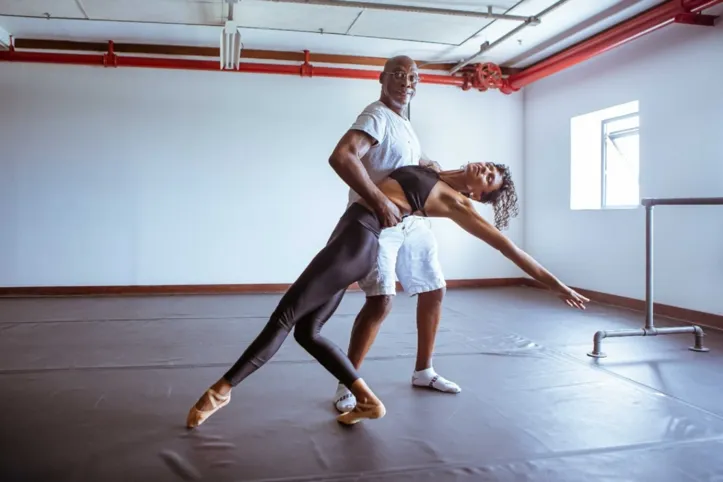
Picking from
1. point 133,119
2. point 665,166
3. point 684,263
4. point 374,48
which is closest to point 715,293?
point 684,263

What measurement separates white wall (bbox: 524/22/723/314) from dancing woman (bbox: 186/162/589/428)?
3246 millimetres

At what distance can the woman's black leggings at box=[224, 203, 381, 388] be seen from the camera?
2.31 metres

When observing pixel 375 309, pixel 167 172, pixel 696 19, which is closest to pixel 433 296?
pixel 375 309

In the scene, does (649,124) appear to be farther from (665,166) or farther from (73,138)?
(73,138)

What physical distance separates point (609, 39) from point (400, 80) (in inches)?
147

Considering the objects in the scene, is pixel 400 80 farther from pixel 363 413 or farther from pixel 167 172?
pixel 167 172

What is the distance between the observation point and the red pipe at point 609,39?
4.80 meters

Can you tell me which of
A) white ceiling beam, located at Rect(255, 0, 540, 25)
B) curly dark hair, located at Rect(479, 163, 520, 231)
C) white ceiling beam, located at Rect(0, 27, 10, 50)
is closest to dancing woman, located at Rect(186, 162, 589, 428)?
Answer: curly dark hair, located at Rect(479, 163, 520, 231)

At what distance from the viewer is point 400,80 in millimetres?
2764

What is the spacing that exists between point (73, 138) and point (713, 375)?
6.50 metres

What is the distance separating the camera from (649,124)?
5.57 meters

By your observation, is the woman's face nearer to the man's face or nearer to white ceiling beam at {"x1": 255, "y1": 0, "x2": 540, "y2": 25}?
the man's face

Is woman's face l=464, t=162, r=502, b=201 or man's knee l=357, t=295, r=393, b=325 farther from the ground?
woman's face l=464, t=162, r=502, b=201

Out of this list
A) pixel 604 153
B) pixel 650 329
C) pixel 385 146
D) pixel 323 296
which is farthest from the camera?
pixel 604 153
